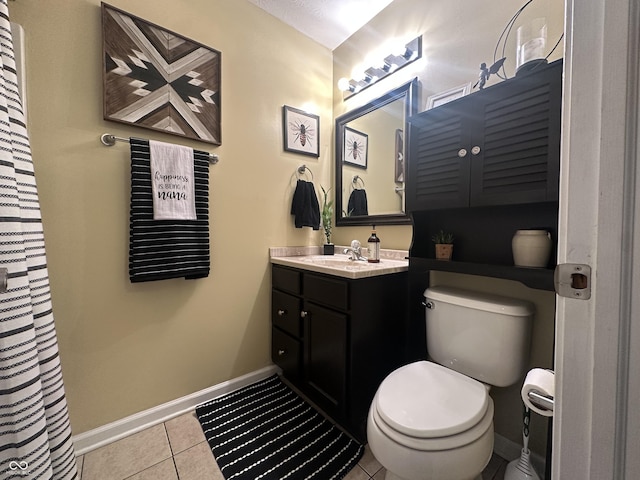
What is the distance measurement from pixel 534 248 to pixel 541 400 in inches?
24.9

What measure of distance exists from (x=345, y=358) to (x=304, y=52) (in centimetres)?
216

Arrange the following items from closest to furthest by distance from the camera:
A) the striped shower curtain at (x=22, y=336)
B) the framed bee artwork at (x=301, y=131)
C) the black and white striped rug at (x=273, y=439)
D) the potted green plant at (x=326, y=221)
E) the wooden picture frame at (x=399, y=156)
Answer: the striped shower curtain at (x=22, y=336)
the black and white striped rug at (x=273, y=439)
the wooden picture frame at (x=399, y=156)
the framed bee artwork at (x=301, y=131)
the potted green plant at (x=326, y=221)

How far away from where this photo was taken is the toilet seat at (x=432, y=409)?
796 mm

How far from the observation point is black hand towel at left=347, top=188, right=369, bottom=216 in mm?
1899

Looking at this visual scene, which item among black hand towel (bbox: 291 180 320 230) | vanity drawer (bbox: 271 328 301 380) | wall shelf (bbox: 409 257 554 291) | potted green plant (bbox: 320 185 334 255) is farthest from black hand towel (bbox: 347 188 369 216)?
vanity drawer (bbox: 271 328 301 380)

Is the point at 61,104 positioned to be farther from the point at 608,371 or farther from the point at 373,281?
the point at 608,371

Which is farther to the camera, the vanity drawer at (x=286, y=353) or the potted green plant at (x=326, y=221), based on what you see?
the potted green plant at (x=326, y=221)

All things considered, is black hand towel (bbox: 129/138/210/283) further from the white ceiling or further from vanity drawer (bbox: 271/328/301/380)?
the white ceiling

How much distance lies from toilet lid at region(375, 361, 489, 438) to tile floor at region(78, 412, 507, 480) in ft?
1.54

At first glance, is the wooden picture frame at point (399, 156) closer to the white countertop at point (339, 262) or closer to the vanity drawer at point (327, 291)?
the white countertop at point (339, 262)

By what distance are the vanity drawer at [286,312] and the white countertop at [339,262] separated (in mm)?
218

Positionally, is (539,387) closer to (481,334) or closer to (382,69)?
(481,334)

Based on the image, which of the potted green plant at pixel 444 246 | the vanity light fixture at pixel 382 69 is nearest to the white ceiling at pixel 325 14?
the vanity light fixture at pixel 382 69

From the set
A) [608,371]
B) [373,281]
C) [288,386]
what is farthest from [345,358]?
[608,371]
